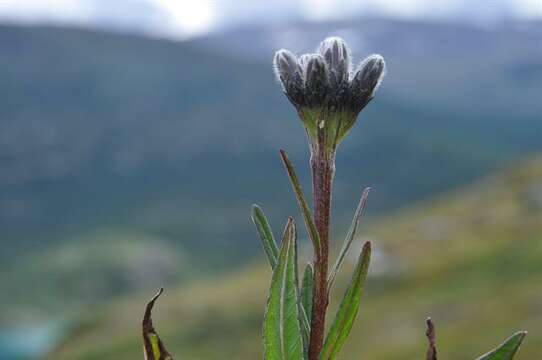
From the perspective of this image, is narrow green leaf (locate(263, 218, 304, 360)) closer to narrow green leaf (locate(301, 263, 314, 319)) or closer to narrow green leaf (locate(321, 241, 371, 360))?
narrow green leaf (locate(321, 241, 371, 360))

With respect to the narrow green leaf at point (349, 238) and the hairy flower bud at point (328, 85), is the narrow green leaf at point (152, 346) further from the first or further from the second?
the hairy flower bud at point (328, 85)

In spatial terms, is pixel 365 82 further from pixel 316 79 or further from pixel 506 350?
pixel 506 350

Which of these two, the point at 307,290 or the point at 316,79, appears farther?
the point at 307,290

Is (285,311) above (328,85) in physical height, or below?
below

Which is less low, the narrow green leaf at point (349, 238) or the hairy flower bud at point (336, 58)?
the hairy flower bud at point (336, 58)

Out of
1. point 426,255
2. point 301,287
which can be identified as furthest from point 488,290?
point 301,287

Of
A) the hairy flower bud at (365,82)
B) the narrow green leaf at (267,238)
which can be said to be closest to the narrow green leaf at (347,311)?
the narrow green leaf at (267,238)

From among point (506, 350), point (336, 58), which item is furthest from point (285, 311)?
point (336, 58)
